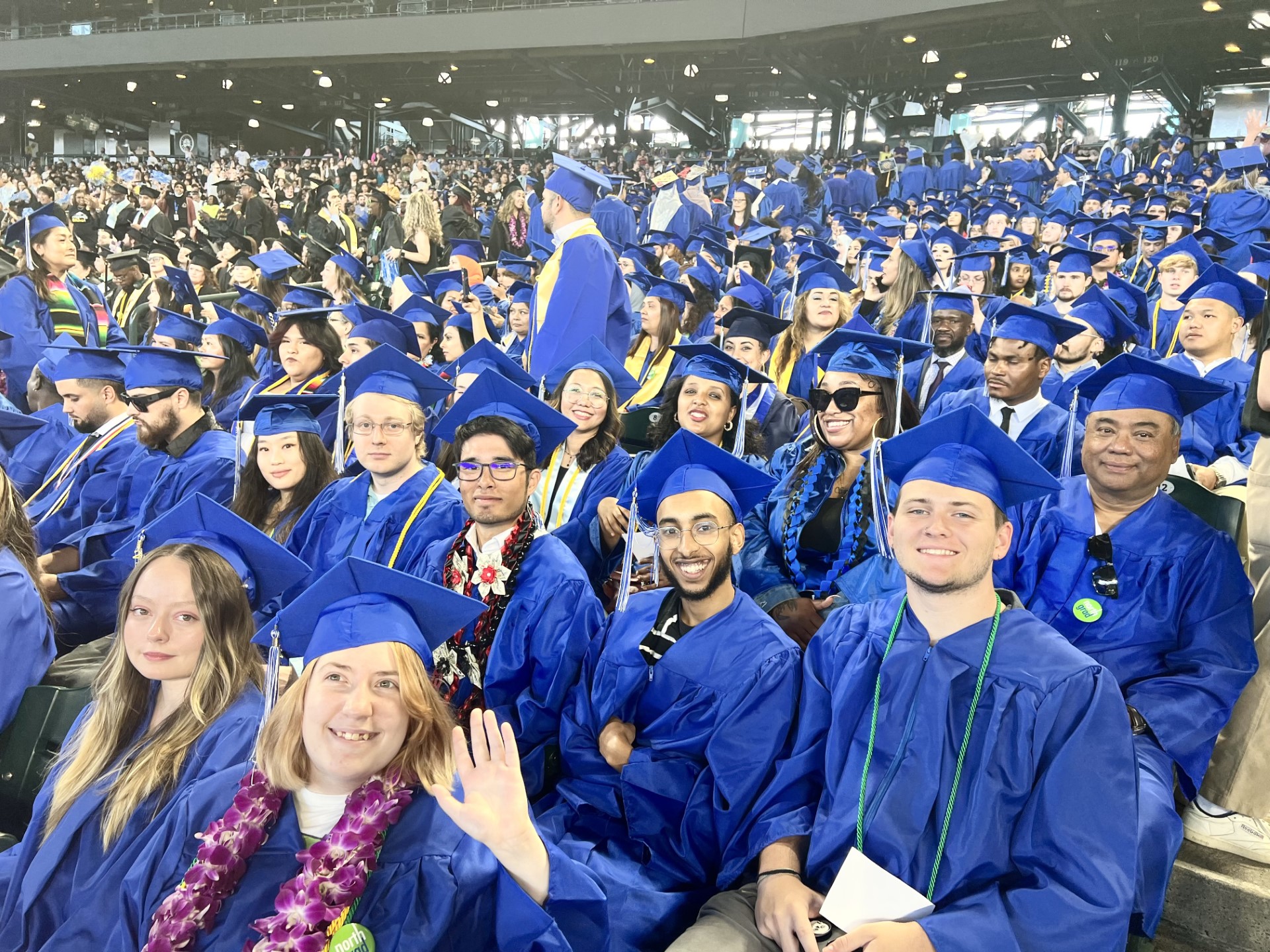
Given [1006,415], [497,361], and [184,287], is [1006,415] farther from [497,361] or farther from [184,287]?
[184,287]

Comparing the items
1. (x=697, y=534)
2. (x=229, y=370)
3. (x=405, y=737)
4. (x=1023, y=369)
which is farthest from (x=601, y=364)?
(x=229, y=370)

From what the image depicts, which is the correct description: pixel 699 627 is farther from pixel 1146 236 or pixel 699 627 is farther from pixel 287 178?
pixel 287 178

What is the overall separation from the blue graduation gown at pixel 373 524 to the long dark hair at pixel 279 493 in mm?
67

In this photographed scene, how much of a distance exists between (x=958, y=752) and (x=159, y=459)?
359 cm

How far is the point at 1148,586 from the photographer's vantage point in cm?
276

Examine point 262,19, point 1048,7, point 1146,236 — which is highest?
point 262,19

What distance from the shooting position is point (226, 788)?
1.98 meters

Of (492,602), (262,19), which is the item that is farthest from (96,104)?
(492,602)

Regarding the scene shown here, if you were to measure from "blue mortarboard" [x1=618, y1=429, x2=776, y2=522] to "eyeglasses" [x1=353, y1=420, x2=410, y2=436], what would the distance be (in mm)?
1217

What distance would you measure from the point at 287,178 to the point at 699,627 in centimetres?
1652

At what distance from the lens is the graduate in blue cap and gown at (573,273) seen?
15.8 feet

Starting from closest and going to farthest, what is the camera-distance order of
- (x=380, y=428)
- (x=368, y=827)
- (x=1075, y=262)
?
(x=368, y=827) < (x=380, y=428) < (x=1075, y=262)

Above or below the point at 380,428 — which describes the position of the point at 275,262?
above

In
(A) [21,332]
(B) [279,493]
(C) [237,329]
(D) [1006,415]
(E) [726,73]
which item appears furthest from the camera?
(E) [726,73]
